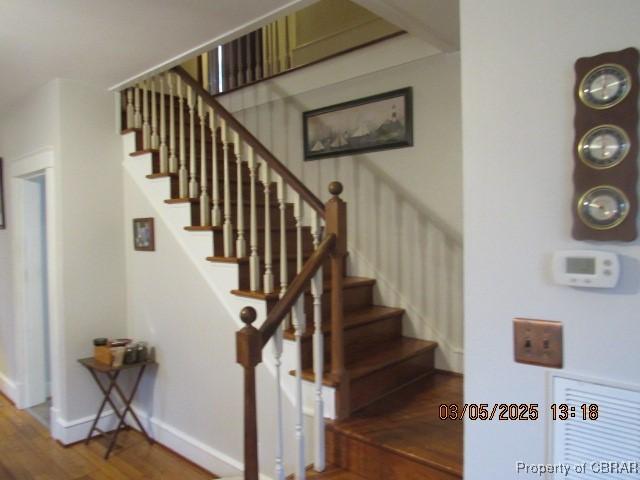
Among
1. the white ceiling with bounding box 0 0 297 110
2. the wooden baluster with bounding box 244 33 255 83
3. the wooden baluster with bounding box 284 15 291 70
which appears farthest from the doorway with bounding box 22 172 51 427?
the wooden baluster with bounding box 284 15 291 70

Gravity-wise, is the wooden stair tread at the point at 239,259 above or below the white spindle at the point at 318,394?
above

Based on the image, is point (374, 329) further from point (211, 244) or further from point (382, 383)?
point (211, 244)

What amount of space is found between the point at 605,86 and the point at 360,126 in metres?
2.25

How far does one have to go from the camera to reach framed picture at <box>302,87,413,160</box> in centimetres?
292

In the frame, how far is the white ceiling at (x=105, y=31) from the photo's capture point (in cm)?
203

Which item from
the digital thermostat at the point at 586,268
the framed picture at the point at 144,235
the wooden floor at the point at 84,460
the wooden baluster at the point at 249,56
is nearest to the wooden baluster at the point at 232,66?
the wooden baluster at the point at 249,56

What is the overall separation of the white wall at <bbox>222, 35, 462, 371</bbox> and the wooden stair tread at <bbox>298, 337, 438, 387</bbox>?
144 mm

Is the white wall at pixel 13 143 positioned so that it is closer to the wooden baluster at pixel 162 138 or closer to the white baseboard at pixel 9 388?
the white baseboard at pixel 9 388

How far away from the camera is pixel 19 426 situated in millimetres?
3357

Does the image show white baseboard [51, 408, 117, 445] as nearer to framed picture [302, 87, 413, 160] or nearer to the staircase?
the staircase

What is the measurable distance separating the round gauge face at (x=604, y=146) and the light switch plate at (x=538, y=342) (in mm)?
395

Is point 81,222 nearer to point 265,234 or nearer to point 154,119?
point 154,119

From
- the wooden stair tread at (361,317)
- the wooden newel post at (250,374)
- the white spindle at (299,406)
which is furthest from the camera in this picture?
the wooden stair tread at (361,317)

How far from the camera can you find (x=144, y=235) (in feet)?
10.2
